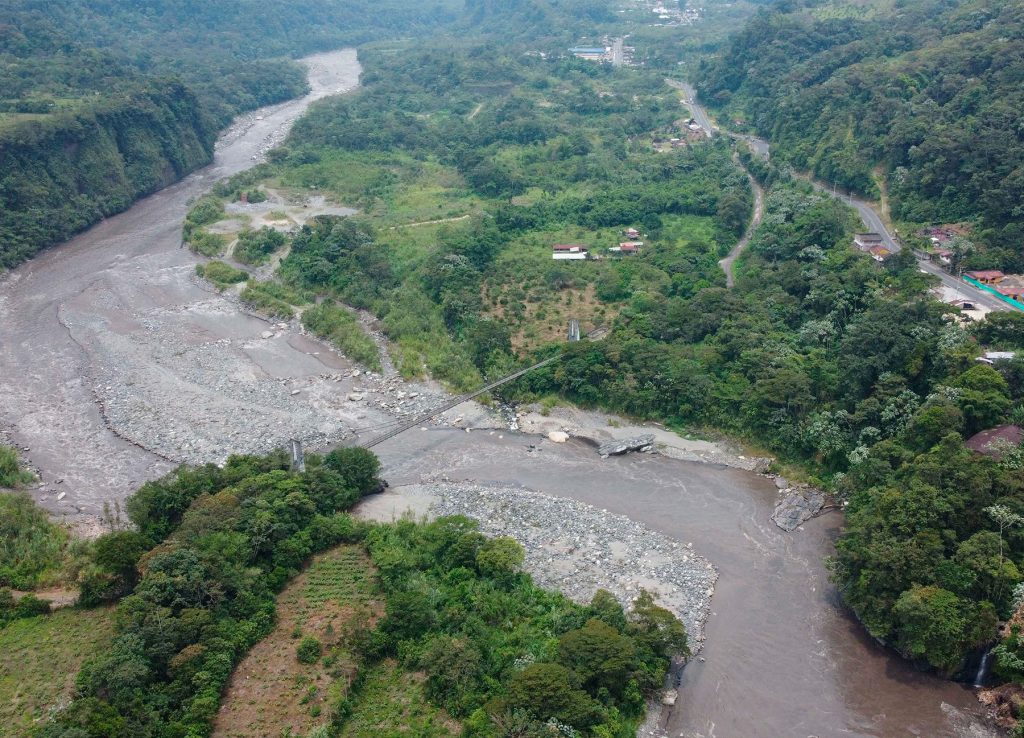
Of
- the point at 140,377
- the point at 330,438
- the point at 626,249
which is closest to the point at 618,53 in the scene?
the point at 626,249

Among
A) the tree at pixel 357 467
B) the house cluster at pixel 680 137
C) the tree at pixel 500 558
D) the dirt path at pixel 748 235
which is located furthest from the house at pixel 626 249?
the tree at pixel 500 558

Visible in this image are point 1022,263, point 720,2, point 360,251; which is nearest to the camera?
point 1022,263

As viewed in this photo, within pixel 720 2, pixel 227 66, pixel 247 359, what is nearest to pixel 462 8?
pixel 720 2

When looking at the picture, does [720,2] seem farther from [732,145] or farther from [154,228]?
[154,228]

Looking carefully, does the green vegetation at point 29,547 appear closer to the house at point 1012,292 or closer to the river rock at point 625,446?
the river rock at point 625,446

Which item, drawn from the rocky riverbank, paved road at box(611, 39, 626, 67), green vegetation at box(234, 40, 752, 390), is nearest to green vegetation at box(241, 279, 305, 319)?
green vegetation at box(234, 40, 752, 390)
